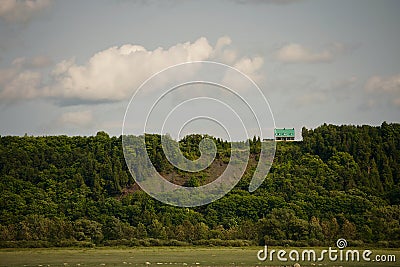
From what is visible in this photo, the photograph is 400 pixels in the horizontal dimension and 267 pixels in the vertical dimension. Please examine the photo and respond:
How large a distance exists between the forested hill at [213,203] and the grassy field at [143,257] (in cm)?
679

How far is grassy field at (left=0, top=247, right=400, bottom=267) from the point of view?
6319 cm

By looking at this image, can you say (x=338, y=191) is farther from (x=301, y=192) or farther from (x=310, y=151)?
(x=310, y=151)

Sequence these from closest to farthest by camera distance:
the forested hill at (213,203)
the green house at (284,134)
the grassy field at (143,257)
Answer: the grassy field at (143,257)
the forested hill at (213,203)
the green house at (284,134)

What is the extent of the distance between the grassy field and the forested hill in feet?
22.3

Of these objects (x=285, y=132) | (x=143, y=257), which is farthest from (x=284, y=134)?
(x=143, y=257)

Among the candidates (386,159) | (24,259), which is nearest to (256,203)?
(386,159)

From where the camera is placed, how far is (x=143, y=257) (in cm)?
7244

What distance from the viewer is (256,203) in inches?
4112

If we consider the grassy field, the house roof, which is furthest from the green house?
the grassy field

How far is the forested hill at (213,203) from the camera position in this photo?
94375 millimetres

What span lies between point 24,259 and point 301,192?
46.0m

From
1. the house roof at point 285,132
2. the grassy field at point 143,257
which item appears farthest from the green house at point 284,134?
the grassy field at point 143,257

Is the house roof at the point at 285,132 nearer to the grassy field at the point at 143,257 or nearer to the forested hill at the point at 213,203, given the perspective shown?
the forested hill at the point at 213,203

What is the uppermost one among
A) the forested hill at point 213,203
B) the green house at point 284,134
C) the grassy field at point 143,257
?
the green house at point 284,134
